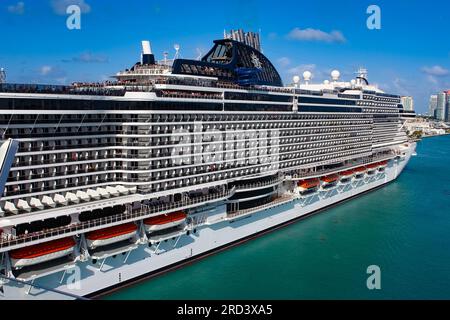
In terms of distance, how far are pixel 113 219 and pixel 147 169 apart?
390 centimetres

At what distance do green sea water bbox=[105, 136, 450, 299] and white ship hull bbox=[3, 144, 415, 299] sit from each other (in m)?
0.81

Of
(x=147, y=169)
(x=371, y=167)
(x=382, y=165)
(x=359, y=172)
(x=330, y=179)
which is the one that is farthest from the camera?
(x=382, y=165)

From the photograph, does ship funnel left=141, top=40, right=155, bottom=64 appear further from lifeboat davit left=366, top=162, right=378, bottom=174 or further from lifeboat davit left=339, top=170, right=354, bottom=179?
lifeboat davit left=366, top=162, right=378, bottom=174

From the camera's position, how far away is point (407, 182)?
206ft

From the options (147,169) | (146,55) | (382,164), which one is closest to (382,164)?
(382,164)

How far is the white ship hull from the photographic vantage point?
21333 millimetres

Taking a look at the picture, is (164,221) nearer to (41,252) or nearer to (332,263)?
(41,252)

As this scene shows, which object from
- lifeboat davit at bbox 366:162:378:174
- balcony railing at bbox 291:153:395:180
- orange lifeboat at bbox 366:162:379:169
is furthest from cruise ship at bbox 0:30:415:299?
orange lifeboat at bbox 366:162:379:169

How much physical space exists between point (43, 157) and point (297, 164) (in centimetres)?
2556

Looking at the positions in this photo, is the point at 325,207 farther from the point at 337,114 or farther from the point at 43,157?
the point at 43,157

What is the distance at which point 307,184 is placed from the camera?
40.7 meters

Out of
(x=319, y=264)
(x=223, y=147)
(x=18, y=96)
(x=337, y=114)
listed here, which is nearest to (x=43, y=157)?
(x=18, y=96)

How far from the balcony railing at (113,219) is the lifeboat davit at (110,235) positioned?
519 millimetres

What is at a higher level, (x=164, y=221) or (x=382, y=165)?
(x=382, y=165)
